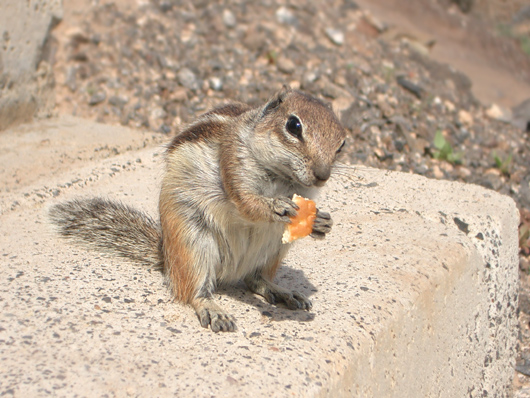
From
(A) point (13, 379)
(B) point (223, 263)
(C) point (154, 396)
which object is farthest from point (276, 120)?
(A) point (13, 379)

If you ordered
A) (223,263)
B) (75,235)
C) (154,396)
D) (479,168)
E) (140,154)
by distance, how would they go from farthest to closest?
(479,168)
(140,154)
(75,235)
(223,263)
(154,396)

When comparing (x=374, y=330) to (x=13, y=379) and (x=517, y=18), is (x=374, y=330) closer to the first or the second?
(x=13, y=379)

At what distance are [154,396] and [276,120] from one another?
123 centimetres

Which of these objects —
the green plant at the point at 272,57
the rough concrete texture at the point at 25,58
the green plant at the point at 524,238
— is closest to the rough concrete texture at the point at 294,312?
the rough concrete texture at the point at 25,58

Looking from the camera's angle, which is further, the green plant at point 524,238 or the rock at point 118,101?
the rock at point 118,101

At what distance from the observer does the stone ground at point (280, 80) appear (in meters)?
5.90

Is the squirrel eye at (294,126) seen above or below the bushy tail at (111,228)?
above

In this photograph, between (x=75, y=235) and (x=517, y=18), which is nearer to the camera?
(x=75, y=235)

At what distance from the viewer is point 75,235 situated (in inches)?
127

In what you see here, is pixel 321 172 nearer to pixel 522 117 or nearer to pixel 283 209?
pixel 283 209

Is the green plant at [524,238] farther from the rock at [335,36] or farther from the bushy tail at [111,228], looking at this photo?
the rock at [335,36]

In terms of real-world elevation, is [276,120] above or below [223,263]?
above

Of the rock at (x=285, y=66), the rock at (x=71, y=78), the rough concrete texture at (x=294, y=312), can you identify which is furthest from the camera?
the rock at (x=285, y=66)

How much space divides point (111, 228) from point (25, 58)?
2586mm
